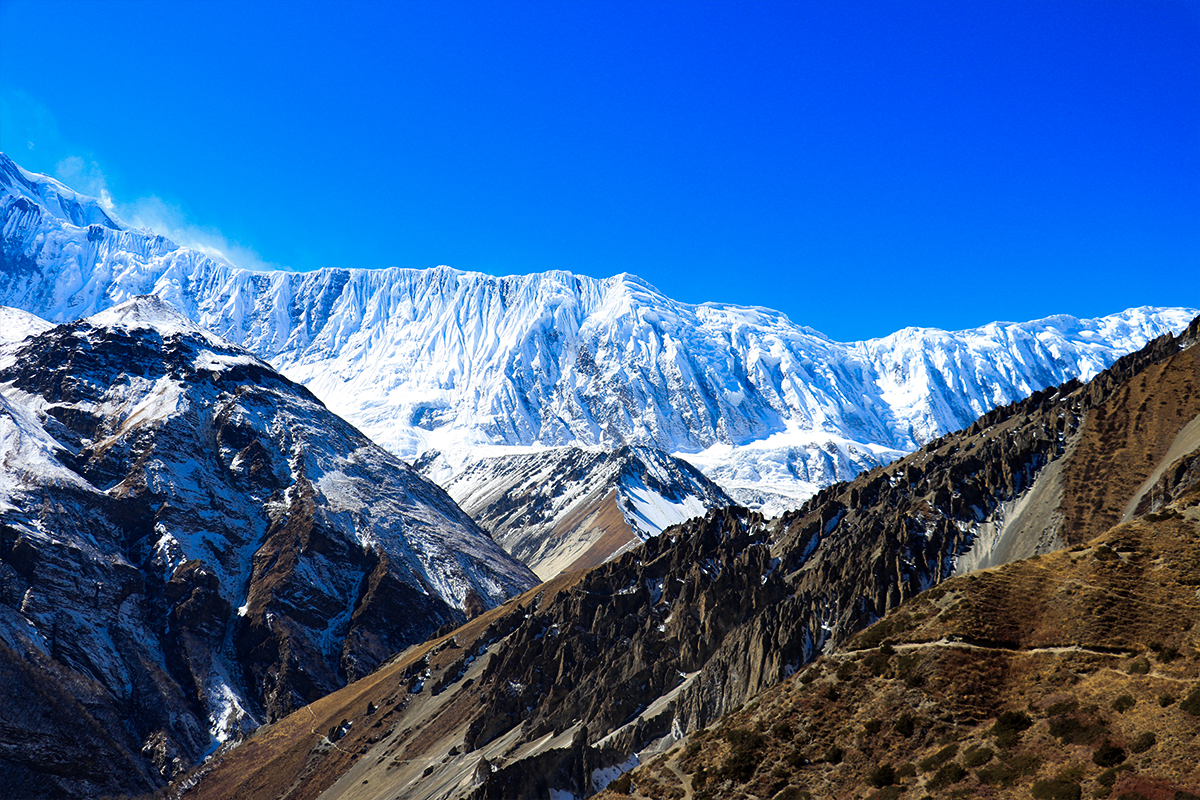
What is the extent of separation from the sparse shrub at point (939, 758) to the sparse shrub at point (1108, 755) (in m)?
5.70

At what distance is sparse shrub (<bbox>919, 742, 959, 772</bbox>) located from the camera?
3809 cm

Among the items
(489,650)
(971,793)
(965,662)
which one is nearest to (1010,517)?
(965,662)

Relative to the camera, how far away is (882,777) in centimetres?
3894

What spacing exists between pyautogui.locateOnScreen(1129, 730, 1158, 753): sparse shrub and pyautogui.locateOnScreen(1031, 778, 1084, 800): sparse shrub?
8.71 ft

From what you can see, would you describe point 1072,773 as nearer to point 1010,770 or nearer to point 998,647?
point 1010,770

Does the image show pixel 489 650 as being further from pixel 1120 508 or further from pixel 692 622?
pixel 1120 508

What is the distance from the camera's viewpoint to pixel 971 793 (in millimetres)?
35438

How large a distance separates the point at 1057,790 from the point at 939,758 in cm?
578

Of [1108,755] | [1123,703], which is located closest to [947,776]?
[1108,755]

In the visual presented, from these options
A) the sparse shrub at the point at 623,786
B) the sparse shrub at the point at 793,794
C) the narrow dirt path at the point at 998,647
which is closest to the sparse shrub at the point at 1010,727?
the narrow dirt path at the point at 998,647

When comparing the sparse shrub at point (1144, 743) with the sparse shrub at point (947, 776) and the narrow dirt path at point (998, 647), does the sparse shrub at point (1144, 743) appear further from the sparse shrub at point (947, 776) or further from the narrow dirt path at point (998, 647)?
the narrow dirt path at point (998, 647)

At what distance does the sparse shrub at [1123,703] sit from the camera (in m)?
36.2

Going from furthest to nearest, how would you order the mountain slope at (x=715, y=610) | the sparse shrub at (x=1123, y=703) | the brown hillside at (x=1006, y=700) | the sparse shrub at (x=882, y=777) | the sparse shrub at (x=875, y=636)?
the mountain slope at (x=715, y=610) → the sparse shrub at (x=875, y=636) → the sparse shrub at (x=882, y=777) → the sparse shrub at (x=1123, y=703) → the brown hillside at (x=1006, y=700)

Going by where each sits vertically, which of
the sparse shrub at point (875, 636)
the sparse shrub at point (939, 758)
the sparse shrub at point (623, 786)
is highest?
the sparse shrub at point (875, 636)
